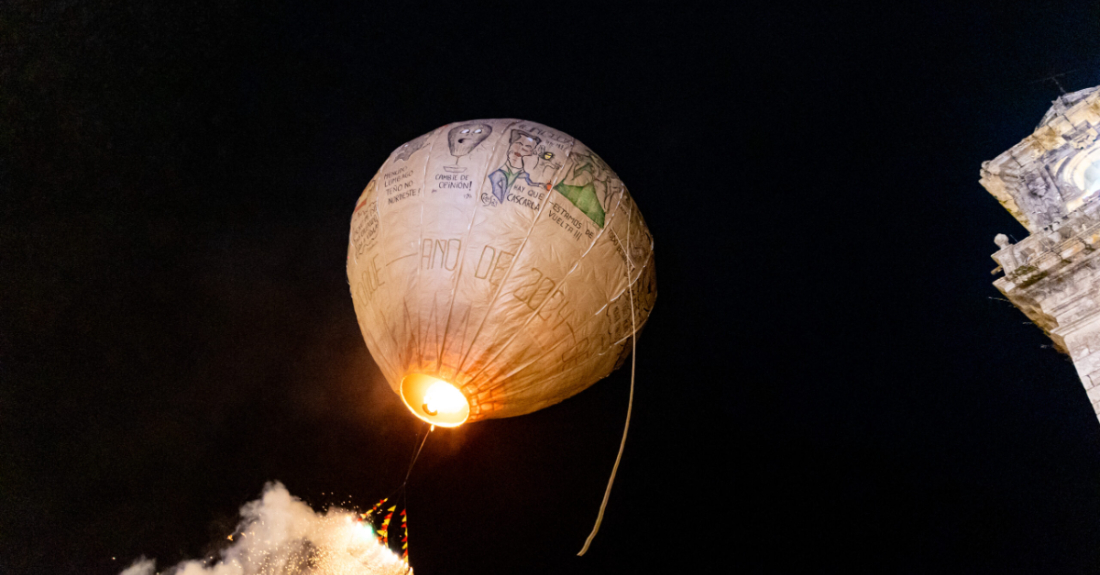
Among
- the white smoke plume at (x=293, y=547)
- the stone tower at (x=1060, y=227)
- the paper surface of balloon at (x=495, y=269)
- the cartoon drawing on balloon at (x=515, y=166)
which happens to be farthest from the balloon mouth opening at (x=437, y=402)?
the stone tower at (x=1060, y=227)

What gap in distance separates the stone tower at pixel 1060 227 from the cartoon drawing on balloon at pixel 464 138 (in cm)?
883

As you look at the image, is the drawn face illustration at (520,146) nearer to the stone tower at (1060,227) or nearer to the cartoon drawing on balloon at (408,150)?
the cartoon drawing on balloon at (408,150)

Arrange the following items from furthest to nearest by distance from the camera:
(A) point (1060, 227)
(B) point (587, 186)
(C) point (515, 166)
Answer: (A) point (1060, 227) < (B) point (587, 186) < (C) point (515, 166)

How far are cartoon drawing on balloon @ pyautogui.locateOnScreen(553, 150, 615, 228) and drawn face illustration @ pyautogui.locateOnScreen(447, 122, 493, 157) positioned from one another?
80 cm

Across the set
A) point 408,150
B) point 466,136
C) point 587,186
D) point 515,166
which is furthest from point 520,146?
point 408,150

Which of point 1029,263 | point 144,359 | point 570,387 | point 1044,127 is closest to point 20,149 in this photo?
point 144,359

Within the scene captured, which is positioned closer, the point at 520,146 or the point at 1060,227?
the point at 520,146

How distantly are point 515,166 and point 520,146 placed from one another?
0.88 feet

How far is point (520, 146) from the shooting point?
471 cm

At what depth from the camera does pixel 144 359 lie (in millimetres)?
7055

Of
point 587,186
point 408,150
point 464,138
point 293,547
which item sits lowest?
point 293,547

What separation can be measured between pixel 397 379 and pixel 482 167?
1.97 m

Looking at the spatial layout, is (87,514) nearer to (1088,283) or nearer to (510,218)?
(510,218)

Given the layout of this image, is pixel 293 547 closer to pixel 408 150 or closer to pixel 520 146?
pixel 408 150
